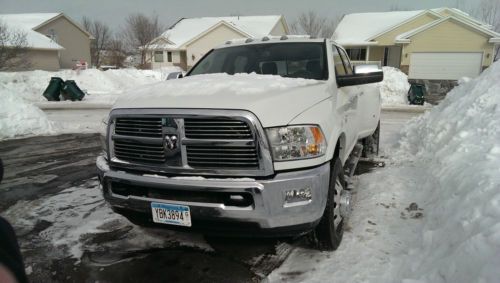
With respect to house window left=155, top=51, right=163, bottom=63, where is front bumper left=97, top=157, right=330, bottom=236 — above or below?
below

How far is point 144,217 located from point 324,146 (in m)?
1.61

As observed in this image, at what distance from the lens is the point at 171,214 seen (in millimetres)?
3102

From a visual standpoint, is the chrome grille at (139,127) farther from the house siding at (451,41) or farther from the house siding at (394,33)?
the house siding at (394,33)

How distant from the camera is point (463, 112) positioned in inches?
230

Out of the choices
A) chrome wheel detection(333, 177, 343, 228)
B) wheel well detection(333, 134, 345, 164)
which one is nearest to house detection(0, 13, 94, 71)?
wheel well detection(333, 134, 345, 164)

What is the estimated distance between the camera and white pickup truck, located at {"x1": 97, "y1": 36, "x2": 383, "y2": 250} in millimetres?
2908

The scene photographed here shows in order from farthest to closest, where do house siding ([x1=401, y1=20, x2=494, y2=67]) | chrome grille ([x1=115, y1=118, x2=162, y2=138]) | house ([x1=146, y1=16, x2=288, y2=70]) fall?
house ([x1=146, y1=16, x2=288, y2=70])
house siding ([x1=401, y1=20, x2=494, y2=67])
chrome grille ([x1=115, y1=118, x2=162, y2=138])

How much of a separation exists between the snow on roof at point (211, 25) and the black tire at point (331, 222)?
129 feet

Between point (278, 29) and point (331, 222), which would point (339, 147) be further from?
point (278, 29)

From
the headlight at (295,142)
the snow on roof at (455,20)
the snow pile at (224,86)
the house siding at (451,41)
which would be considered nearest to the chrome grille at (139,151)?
the snow pile at (224,86)

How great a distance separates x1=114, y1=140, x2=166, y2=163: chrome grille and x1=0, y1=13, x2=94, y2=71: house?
1444 inches

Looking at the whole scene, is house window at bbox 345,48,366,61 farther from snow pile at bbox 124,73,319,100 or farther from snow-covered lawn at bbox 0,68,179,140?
snow pile at bbox 124,73,319,100

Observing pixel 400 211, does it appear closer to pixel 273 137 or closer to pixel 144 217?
pixel 273 137

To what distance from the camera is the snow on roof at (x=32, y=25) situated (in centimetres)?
3484
